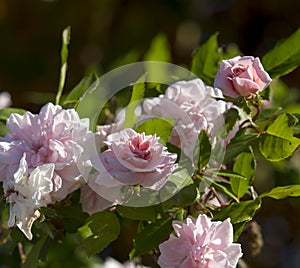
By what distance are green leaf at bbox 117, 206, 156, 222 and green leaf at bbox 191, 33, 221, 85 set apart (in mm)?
261

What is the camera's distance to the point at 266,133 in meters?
0.97

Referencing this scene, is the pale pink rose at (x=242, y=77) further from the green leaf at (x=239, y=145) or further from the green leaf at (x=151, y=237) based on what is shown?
the green leaf at (x=151, y=237)

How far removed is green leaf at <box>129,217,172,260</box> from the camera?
0.94m

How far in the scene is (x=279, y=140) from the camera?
95cm

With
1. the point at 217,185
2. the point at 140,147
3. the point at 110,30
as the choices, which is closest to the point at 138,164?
the point at 140,147

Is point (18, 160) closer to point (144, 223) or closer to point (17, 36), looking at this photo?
point (144, 223)

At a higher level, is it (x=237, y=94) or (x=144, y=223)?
(x=237, y=94)

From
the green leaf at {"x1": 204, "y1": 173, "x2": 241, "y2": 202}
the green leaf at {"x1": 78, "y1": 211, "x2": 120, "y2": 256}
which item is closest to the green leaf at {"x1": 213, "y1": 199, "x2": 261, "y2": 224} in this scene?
the green leaf at {"x1": 204, "y1": 173, "x2": 241, "y2": 202}

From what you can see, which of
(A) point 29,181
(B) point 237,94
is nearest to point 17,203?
(A) point 29,181

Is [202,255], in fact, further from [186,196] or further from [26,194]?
[26,194]

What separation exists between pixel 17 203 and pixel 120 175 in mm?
113

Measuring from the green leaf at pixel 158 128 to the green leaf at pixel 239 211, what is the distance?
4.2 inches

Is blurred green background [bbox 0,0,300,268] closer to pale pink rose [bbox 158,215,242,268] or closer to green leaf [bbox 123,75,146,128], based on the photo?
green leaf [bbox 123,75,146,128]

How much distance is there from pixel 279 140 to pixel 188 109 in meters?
0.11
